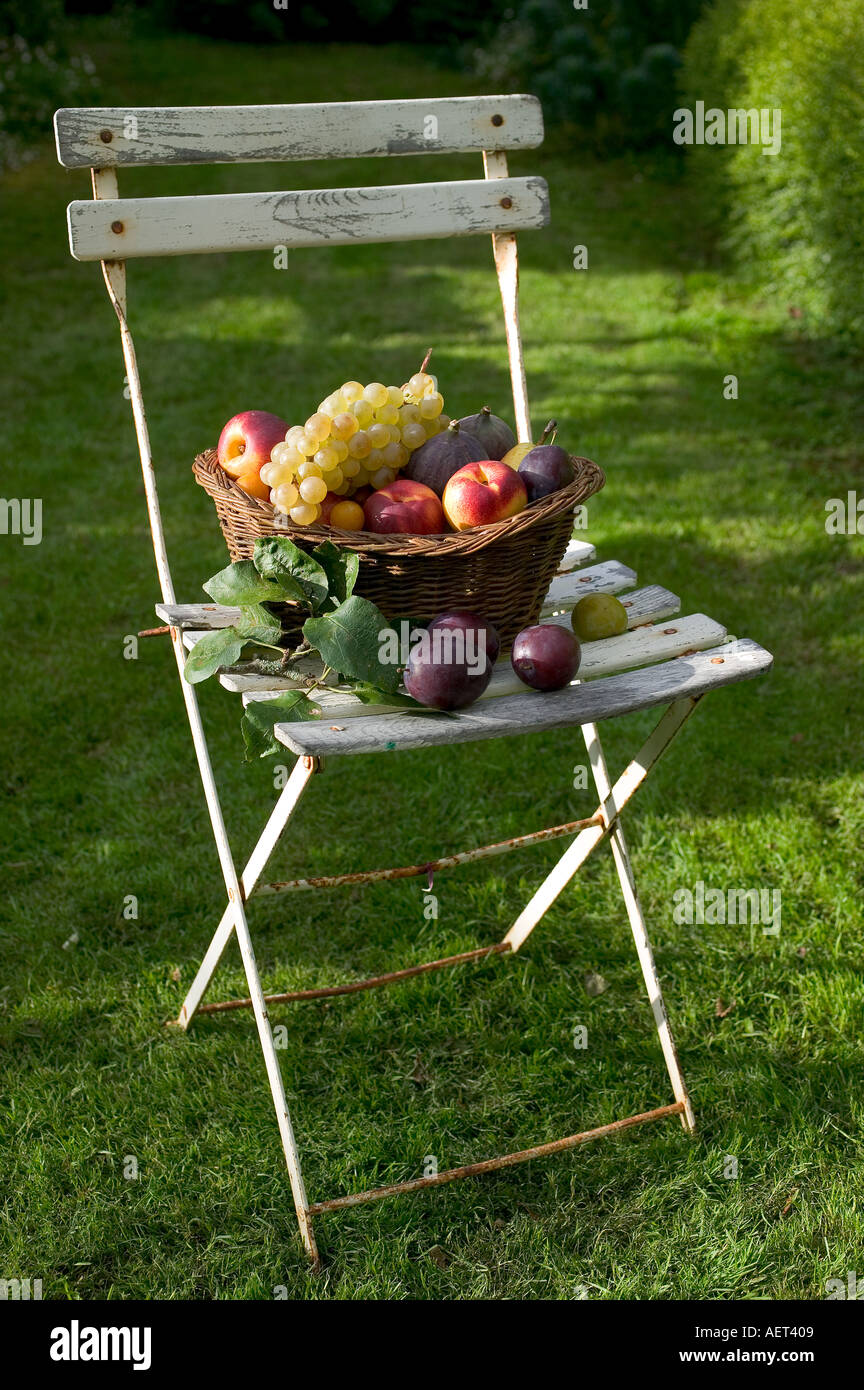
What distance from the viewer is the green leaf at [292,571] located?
195cm

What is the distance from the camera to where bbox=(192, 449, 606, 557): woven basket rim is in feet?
6.32

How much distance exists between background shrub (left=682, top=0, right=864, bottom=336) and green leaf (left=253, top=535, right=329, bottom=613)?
176 inches

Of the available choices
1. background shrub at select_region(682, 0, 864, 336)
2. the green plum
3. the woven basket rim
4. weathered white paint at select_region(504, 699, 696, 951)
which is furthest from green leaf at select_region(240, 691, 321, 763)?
background shrub at select_region(682, 0, 864, 336)

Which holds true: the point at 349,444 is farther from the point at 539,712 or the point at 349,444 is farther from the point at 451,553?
the point at 539,712

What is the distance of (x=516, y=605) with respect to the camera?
84.3 inches

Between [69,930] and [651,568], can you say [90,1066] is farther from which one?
[651,568]

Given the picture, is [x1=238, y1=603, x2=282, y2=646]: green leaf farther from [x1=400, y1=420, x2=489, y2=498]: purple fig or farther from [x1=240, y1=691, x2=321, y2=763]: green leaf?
[x1=400, y1=420, x2=489, y2=498]: purple fig

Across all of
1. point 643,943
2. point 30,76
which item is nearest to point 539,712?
point 643,943

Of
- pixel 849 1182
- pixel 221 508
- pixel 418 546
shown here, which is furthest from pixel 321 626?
pixel 849 1182

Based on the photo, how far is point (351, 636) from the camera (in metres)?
1.90

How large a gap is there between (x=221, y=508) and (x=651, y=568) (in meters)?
2.54

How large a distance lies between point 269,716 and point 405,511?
391mm

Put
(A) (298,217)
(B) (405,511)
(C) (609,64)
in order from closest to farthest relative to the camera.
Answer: (B) (405,511)
(A) (298,217)
(C) (609,64)
